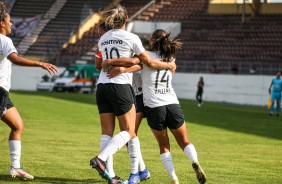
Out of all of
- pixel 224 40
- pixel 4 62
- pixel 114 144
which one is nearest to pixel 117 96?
pixel 114 144

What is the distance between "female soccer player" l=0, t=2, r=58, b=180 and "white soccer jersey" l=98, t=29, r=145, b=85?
0.73 meters

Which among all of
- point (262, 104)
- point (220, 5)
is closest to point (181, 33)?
point (220, 5)

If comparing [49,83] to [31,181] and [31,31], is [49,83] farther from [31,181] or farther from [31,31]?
[31,181]

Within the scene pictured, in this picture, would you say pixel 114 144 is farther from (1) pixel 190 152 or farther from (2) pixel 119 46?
(2) pixel 119 46

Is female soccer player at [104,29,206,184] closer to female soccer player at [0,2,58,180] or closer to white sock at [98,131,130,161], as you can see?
white sock at [98,131,130,161]

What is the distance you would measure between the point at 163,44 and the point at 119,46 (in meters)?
0.71

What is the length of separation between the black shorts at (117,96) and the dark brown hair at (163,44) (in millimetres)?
725

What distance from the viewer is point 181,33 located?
66562 millimetres

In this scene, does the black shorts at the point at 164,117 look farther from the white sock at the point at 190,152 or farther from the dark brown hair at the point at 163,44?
the dark brown hair at the point at 163,44

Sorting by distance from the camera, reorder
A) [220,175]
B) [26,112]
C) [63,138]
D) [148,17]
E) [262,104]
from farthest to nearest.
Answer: [148,17]
[262,104]
[26,112]
[63,138]
[220,175]

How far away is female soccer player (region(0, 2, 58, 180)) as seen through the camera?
1194cm

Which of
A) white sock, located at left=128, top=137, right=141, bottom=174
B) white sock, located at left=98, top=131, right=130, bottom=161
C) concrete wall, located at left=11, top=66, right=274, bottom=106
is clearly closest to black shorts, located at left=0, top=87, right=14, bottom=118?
white sock, located at left=98, top=131, right=130, bottom=161

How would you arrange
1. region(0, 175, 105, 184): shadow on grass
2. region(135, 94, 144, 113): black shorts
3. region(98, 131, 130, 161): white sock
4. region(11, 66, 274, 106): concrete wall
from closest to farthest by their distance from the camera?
1. region(98, 131, 130, 161): white sock
2. region(0, 175, 105, 184): shadow on grass
3. region(135, 94, 144, 113): black shorts
4. region(11, 66, 274, 106): concrete wall

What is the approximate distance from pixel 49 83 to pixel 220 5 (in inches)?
564
